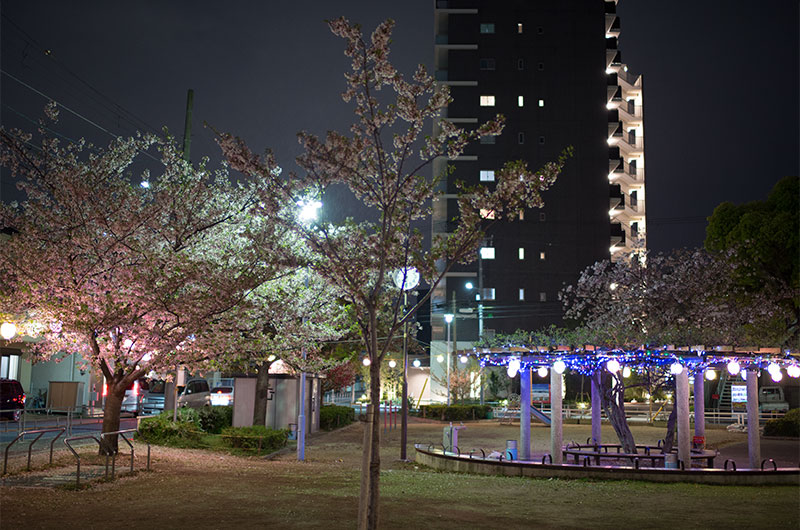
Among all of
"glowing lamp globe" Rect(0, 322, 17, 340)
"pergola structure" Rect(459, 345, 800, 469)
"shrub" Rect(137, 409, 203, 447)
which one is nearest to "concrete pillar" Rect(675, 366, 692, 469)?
"pergola structure" Rect(459, 345, 800, 469)

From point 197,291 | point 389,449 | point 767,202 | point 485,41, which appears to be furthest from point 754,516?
point 485,41

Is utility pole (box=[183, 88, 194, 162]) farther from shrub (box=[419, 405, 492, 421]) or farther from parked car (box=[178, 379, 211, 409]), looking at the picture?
shrub (box=[419, 405, 492, 421])

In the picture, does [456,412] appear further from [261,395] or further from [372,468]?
[372,468]

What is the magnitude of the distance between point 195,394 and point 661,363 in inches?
972

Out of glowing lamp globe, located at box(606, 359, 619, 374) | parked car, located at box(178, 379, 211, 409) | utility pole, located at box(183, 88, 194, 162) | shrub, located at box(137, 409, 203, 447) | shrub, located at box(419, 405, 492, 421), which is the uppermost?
utility pole, located at box(183, 88, 194, 162)

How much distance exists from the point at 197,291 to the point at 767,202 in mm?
24975

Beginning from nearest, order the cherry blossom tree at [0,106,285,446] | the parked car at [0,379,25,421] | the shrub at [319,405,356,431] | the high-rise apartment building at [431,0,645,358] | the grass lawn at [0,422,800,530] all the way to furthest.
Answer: the grass lawn at [0,422,800,530]
the cherry blossom tree at [0,106,285,446]
the parked car at [0,379,25,421]
the shrub at [319,405,356,431]
the high-rise apartment building at [431,0,645,358]

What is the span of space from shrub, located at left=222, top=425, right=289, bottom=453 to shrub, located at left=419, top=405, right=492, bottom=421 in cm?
2113

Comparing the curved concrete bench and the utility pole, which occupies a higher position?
the utility pole

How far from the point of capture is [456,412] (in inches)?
1705

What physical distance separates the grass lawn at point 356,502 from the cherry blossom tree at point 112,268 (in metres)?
2.91

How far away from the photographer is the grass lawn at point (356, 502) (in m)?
10.3

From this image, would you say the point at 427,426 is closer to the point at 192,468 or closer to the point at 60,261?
the point at 192,468

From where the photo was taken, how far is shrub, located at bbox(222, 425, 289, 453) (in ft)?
72.2
